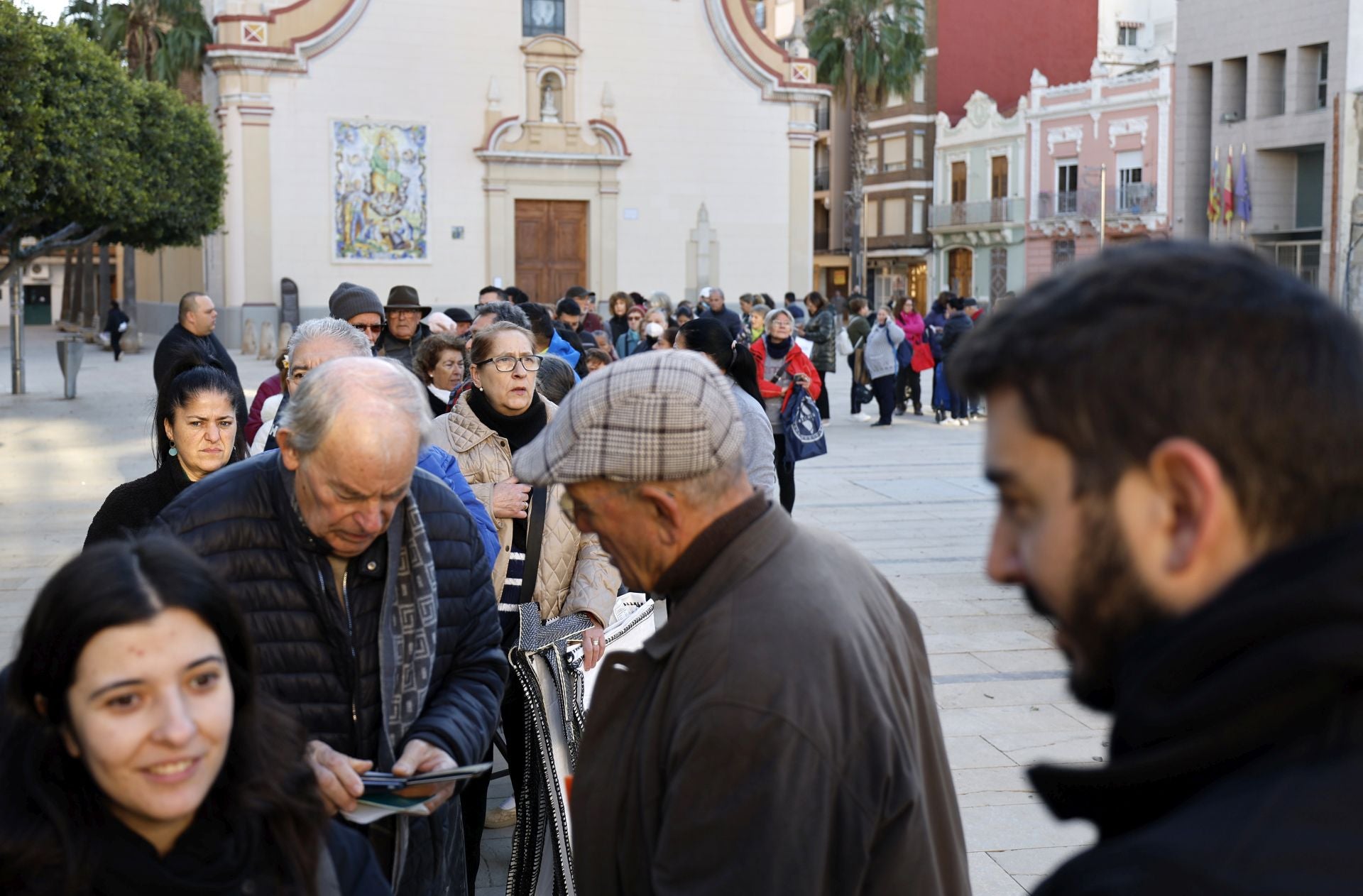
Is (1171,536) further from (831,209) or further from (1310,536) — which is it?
(831,209)

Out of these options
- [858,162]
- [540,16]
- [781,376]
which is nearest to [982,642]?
[781,376]

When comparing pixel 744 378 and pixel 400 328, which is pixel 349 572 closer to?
pixel 744 378

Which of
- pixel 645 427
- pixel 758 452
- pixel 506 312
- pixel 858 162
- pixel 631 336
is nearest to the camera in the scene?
pixel 645 427

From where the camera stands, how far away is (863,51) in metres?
44.3

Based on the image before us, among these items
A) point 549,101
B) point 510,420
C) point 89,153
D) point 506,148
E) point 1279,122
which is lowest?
point 510,420

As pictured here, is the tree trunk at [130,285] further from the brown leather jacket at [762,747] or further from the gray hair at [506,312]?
the brown leather jacket at [762,747]

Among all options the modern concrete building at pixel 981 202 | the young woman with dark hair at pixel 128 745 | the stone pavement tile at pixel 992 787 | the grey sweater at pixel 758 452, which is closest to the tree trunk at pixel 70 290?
the modern concrete building at pixel 981 202

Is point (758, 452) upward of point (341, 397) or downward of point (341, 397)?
downward

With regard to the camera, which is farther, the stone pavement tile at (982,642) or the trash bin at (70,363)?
the trash bin at (70,363)

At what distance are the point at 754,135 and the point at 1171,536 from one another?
36874mm

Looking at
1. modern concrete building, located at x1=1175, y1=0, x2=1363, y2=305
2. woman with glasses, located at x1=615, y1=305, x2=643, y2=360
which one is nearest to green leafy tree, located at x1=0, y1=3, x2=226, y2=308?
woman with glasses, located at x1=615, y1=305, x2=643, y2=360

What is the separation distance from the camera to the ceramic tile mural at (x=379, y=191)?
3338cm

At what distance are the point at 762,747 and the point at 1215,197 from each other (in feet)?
144

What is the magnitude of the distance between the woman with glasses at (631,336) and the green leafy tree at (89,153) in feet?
28.6
